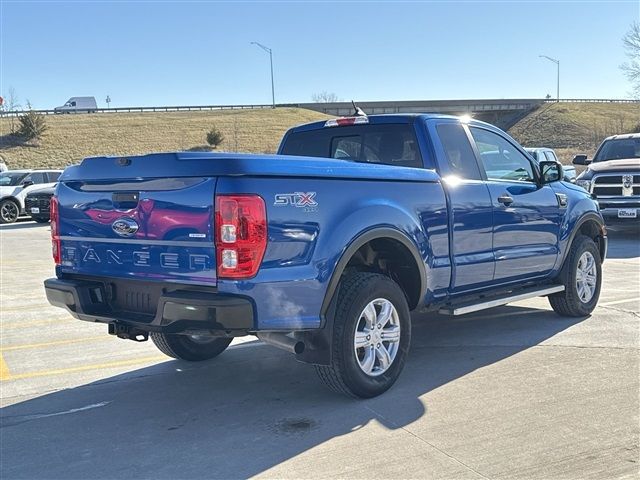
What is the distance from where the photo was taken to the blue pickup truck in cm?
376

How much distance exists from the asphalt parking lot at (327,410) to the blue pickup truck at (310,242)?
0.42m

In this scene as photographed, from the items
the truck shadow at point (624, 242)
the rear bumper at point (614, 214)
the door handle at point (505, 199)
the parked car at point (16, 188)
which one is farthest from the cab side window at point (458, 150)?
the parked car at point (16, 188)

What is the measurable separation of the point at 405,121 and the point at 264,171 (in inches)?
80.8

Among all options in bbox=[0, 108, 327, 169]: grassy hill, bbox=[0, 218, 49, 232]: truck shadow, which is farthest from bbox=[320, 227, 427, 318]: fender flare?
bbox=[0, 108, 327, 169]: grassy hill

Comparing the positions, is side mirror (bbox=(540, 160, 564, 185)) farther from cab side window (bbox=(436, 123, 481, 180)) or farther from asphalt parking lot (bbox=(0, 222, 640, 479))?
asphalt parking lot (bbox=(0, 222, 640, 479))

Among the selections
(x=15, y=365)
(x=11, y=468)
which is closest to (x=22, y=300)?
(x=15, y=365)

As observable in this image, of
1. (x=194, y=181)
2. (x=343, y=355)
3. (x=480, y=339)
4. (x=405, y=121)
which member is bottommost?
→ (x=480, y=339)

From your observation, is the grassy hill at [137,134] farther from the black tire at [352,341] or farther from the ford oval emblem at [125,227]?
the black tire at [352,341]

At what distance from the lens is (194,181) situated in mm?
3814

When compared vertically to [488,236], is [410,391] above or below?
below

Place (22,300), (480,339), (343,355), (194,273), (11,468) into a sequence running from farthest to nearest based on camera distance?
(22,300)
(480,339)
(343,355)
(194,273)
(11,468)

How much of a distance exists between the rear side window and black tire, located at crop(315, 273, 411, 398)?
127 centimetres

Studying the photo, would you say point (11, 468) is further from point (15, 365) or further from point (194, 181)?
point (15, 365)

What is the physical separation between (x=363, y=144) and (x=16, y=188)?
63.7 feet
